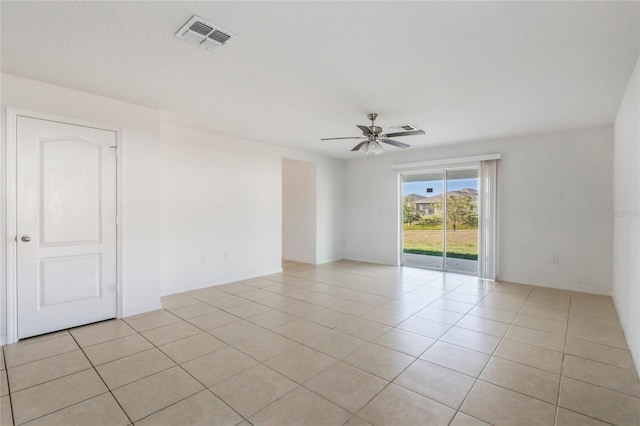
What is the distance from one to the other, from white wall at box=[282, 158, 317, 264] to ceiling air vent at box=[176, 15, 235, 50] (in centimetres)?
492

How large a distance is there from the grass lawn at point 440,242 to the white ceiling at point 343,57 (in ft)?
8.89

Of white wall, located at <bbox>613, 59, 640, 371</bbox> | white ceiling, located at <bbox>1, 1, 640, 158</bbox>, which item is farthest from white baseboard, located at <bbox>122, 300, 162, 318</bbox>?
white wall, located at <bbox>613, 59, 640, 371</bbox>

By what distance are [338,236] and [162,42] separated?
6.21 meters

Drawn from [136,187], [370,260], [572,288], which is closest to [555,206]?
[572,288]

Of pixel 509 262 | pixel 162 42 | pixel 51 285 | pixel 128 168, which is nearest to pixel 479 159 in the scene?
pixel 509 262

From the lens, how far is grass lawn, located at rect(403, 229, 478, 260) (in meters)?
6.28

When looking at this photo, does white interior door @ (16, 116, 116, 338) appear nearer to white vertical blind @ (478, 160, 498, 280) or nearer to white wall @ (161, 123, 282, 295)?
white wall @ (161, 123, 282, 295)

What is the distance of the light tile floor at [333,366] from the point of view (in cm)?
201

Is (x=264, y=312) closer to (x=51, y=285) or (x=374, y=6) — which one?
(x=51, y=285)

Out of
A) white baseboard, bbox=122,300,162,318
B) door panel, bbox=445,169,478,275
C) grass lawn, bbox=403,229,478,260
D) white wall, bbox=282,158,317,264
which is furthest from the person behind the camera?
white wall, bbox=282,158,317,264

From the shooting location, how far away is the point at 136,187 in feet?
12.8

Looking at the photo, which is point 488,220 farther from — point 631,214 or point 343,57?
point 343,57

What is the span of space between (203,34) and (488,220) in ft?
18.1

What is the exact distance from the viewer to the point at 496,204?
5.69 meters
